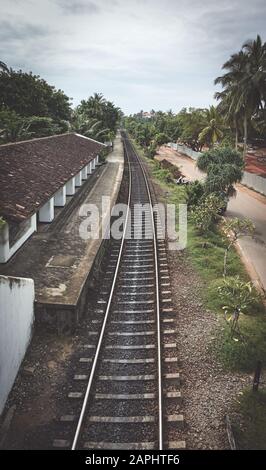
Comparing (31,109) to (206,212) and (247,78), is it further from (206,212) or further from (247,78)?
(206,212)

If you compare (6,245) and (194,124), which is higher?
(194,124)

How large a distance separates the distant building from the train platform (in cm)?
54

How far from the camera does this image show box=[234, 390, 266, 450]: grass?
23.0 feet

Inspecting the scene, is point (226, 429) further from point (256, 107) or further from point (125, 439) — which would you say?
point (256, 107)

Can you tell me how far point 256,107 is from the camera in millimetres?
36344

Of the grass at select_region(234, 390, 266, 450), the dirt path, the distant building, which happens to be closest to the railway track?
the dirt path

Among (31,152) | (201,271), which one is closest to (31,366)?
(201,271)

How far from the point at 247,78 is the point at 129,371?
3293cm

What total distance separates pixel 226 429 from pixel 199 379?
1.48 meters

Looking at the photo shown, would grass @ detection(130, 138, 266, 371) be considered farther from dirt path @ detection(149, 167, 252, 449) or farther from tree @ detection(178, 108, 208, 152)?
tree @ detection(178, 108, 208, 152)

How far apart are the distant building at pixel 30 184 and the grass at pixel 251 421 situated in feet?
24.1

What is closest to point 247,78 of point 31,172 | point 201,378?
point 31,172

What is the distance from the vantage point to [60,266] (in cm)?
1309
